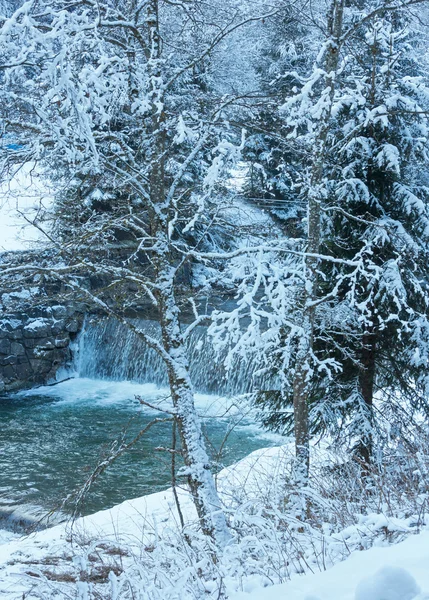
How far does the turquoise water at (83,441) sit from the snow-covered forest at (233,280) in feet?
0.36

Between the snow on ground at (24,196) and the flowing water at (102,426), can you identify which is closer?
the snow on ground at (24,196)

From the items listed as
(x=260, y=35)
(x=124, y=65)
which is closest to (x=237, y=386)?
(x=124, y=65)

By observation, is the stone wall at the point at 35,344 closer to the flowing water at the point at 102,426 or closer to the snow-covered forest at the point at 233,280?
the flowing water at the point at 102,426

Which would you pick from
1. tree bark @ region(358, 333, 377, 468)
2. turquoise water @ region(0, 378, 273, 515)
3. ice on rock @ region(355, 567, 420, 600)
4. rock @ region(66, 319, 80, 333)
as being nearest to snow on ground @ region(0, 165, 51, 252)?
turquoise water @ region(0, 378, 273, 515)

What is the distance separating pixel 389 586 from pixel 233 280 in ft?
11.4

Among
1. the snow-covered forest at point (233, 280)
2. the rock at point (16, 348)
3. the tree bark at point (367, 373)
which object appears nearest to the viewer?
the snow-covered forest at point (233, 280)

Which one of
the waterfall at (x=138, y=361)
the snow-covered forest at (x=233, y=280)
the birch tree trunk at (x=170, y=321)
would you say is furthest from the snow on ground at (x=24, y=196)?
the waterfall at (x=138, y=361)

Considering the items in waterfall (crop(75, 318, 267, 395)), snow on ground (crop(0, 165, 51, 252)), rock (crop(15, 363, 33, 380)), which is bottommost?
rock (crop(15, 363, 33, 380))

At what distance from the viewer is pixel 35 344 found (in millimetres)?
15234

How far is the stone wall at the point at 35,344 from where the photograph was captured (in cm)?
1477

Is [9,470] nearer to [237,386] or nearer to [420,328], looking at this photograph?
[237,386]

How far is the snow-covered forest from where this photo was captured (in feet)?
11.0

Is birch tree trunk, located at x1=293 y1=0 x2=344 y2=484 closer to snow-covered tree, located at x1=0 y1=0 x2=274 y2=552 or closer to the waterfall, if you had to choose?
snow-covered tree, located at x1=0 y1=0 x2=274 y2=552

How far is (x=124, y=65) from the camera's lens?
489cm
